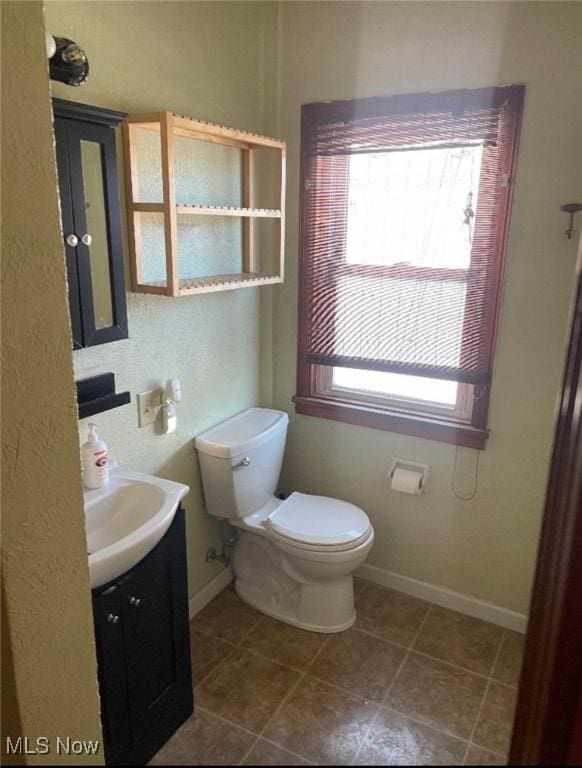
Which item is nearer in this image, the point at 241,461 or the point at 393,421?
the point at 241,461

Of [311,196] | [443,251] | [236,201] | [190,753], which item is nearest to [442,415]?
[443,251]

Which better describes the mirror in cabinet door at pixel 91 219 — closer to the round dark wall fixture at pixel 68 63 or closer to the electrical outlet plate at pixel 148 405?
the round dark wall fixture at pixel 68 63

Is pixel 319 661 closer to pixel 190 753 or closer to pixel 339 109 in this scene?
pixel 190 753

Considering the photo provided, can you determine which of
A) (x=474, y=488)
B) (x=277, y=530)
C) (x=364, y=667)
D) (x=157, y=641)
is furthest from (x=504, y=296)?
(x=157, y=641)

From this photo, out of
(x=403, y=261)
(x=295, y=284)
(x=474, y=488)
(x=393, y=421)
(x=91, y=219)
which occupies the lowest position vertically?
(x=474, y=488)

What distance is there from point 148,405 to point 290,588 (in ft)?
3.12

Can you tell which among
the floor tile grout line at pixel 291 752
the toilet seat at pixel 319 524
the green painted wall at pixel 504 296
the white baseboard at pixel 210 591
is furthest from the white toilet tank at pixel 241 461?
the floor tile grout line at pixel 291 752

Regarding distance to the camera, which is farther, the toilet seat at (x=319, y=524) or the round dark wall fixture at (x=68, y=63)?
the toilet seat at (x=319, y=524)

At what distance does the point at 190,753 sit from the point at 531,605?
45 centimetres

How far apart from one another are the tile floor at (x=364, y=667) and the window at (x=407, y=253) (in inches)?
29.7

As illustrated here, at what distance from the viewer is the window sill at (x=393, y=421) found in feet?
6.94

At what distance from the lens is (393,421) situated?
2242mm

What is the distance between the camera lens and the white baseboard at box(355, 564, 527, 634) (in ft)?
7.22

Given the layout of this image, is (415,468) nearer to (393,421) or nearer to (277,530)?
(393,421)
